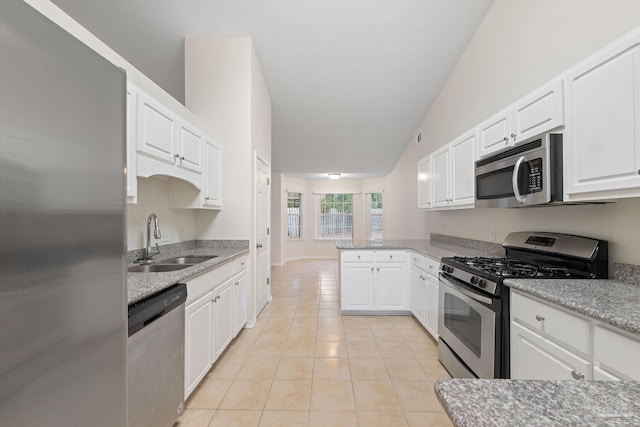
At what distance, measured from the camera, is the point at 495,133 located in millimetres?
2260

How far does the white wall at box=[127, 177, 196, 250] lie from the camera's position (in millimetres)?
2312

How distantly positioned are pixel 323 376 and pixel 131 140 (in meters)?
2.19

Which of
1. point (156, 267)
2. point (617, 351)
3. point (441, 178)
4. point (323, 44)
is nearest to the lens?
point (617, 351)

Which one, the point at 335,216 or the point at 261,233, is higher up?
the point at 335,216

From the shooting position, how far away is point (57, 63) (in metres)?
0.70

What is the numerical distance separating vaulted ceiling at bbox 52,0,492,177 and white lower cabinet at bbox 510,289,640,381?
3.01 m

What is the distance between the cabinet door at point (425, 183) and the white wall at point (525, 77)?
14.0 inches

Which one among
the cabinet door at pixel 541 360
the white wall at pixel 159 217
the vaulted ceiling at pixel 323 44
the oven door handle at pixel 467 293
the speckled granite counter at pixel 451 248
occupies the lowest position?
the cabinet door at pixel 541 360

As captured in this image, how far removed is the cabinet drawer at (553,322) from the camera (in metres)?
1.17

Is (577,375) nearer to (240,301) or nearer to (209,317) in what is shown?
(209,317)

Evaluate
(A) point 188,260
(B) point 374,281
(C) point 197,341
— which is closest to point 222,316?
(C) point 197,341

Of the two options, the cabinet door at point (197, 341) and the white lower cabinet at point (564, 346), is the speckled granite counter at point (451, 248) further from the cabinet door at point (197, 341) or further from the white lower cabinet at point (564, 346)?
the cabinet door at point (197, 341)

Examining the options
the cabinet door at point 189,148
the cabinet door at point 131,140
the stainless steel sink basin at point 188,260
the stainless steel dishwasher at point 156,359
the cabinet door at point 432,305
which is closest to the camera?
the stainless steel dishwasher at point 156,359

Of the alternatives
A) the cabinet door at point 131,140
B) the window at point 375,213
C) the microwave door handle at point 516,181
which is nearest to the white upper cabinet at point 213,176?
the cabinet door at point 131,140
